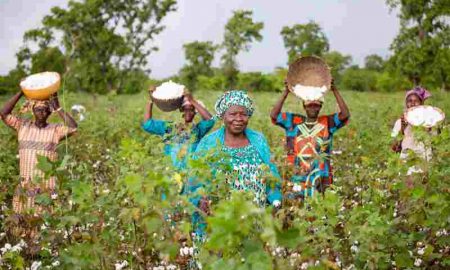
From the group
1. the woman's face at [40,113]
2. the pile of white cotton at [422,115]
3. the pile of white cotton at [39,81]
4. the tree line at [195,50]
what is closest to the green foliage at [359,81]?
the tree line at [195,50]

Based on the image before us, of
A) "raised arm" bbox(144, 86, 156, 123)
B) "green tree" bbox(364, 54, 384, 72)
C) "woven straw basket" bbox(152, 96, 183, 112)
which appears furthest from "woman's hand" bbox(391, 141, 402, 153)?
"green tree" bbox(364, 54, 384, 72)

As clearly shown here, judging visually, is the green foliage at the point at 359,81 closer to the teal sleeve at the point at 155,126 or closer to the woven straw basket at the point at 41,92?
the teal sleeve at the point at 155,126

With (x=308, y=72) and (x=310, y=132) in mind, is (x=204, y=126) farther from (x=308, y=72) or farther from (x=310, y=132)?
(x=308, y=72)

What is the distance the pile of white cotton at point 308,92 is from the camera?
468cm

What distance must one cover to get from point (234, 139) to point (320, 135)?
3.32ft

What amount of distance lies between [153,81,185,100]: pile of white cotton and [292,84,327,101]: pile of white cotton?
2.96 ft

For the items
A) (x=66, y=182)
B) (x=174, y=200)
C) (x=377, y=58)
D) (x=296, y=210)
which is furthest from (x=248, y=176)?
(x=377, y=58)

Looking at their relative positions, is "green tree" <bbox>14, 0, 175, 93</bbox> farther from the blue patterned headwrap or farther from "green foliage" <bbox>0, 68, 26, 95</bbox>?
the blue patterned headwrap

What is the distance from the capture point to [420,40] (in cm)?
2734

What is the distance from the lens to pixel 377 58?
85.6 meters

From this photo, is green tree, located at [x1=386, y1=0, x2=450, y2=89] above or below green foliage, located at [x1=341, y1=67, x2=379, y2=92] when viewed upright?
above

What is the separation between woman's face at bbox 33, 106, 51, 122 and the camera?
15.6 ft

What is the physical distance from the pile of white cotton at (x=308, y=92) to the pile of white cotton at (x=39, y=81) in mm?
1838

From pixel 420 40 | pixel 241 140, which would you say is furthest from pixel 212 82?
→ pixel 241 140
